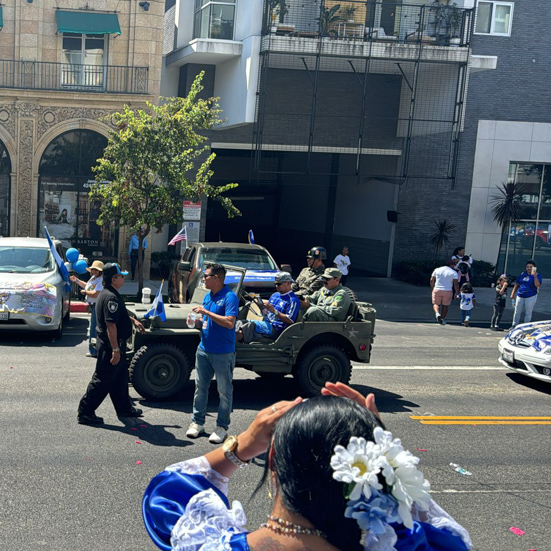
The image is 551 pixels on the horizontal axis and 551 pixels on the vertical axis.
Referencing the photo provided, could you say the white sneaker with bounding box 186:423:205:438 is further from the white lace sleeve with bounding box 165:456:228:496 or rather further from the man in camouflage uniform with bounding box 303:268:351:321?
the white lace sleeve with bounding box 165:456:228:496

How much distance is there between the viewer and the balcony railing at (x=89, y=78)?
23.1 m

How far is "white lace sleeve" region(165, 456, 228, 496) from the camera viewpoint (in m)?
2.64

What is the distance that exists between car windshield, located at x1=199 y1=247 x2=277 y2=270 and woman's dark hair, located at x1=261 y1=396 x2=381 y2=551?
12.9 meters

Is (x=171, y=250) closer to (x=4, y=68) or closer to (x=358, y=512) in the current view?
(x=4, y=68)

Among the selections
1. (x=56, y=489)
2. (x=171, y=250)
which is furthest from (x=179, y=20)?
(x=56, y=489)

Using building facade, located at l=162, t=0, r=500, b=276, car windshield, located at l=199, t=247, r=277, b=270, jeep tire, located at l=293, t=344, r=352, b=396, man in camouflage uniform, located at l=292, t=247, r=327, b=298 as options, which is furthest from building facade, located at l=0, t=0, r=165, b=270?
jeep tire, located at l=293, t=344, r=352, b=396

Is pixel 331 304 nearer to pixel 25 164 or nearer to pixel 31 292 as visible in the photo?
pixel 31 292

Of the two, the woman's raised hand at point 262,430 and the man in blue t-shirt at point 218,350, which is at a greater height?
the woman's raised hand at point 262,430

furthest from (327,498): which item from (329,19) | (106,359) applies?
(329,19)

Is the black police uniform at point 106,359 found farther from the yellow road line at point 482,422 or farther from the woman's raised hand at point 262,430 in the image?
the woman's raised hand at point 262,430

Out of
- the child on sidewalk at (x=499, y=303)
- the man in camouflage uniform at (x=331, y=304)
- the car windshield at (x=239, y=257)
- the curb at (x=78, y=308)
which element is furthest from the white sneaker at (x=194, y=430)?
the child on sidewalk at (x=499, y=303)

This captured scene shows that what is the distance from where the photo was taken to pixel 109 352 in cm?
852

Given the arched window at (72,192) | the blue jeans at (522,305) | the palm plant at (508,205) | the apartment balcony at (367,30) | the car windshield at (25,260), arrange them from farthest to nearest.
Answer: the palm plant at (508,205) → the arched window at (72,192) → the apartment balcony at (367,30) → the blue jeans at (522,305) → the car windshield at (25,260)

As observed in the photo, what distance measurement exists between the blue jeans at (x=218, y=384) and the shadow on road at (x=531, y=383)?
572 cm
